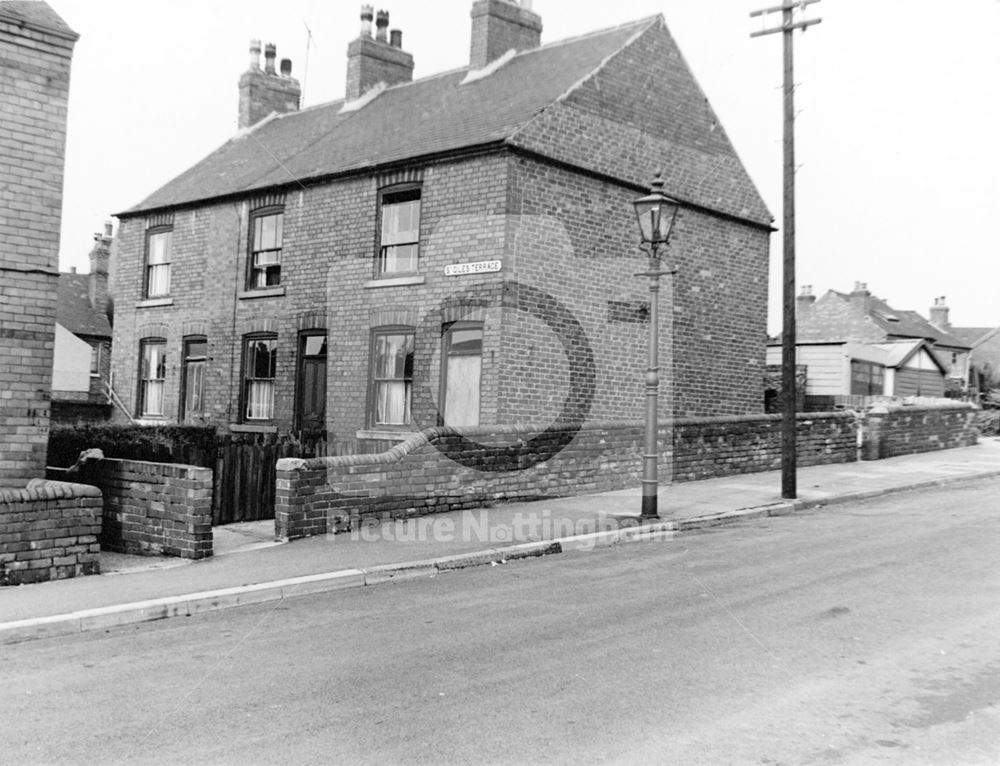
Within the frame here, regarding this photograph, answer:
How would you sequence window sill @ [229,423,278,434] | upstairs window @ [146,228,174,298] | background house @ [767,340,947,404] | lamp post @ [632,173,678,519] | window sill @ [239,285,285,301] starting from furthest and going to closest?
1. background house @ [767,340,947,404]
2. upstairs window @ [146,228,174,298]
3. window sill @ [239,285,285,301]
4. window sill @ [229,423,278,434]
5. lamp post @ [632,173,678,519]

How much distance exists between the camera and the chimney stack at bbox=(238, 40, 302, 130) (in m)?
26.8

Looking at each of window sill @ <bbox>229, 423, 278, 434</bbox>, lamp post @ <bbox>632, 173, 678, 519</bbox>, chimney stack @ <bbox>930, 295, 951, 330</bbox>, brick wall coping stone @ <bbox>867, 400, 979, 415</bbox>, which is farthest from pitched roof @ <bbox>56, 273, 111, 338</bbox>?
chimney stack @ <bbox>930, 295, 951, 330</bbox>

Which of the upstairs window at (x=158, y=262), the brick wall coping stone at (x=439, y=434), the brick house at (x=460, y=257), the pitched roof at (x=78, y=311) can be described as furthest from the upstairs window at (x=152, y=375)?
the pitched roof at (x=78, y=311)

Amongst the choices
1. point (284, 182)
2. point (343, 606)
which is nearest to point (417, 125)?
point (284, 182)

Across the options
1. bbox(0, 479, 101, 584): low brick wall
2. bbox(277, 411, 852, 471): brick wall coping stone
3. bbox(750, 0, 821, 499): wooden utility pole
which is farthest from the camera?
bbox(750, 0, 821, 499): wooden utility pole

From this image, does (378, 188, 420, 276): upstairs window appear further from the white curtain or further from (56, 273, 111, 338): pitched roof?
(56, 273, 111, 338): pitched roof

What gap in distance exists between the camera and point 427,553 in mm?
9867

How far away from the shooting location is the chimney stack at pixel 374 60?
23.4 meters

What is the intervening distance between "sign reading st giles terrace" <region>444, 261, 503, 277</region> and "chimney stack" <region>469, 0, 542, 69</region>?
6.61 metres

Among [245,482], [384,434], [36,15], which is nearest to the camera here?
[36,15]

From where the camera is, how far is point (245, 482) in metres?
12.4

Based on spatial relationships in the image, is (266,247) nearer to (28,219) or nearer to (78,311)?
(28,219)

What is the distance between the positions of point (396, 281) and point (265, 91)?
12720mm

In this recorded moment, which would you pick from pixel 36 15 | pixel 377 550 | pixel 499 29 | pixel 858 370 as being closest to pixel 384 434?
pixel 377 550
